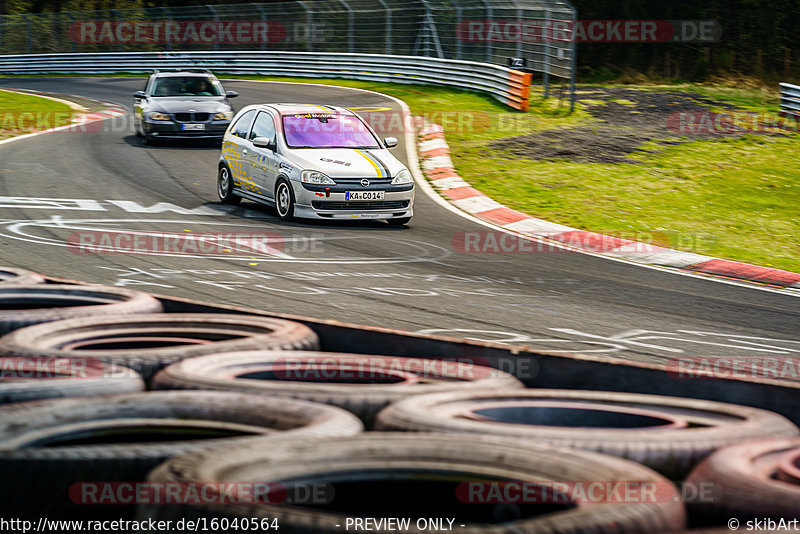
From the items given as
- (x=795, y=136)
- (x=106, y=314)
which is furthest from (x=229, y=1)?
(x=106, y=314)

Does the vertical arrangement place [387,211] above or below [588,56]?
below

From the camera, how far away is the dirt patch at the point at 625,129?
20078 millimetres

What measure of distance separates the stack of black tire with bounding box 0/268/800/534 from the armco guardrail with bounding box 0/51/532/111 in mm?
21470

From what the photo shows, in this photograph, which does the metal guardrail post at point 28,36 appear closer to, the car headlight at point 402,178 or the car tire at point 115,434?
the car headlight at point 402,178

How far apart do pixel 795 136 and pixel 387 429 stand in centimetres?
2143

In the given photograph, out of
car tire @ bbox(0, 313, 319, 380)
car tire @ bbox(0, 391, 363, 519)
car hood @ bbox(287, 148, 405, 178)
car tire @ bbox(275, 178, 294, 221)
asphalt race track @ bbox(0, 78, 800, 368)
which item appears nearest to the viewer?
car tire @ bbox(0, 391, 363, 519)

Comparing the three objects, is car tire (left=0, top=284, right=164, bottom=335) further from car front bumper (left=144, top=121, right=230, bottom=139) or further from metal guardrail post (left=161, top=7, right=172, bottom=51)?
metal guardrail post (left=161, top=7, right=172, bottom=51)

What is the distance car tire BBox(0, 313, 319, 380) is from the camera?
4777 millimetres

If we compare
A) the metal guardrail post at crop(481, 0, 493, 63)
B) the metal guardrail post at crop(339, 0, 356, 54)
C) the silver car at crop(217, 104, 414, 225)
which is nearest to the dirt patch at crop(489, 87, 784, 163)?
the metal guardrail post at crop(481, 0, 493, 63)

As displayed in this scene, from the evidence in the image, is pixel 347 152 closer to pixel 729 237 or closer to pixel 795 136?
pixel 729 237

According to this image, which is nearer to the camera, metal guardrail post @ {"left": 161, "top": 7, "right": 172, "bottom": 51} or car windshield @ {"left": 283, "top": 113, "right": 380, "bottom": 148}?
car windshield @ {"left": 283, "top": 113, "right": 380, "bottom": 148}

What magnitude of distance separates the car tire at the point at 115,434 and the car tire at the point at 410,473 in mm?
177

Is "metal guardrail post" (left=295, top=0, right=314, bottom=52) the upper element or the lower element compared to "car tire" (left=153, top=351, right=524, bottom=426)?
upper

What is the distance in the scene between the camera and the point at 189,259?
11.0 meters
